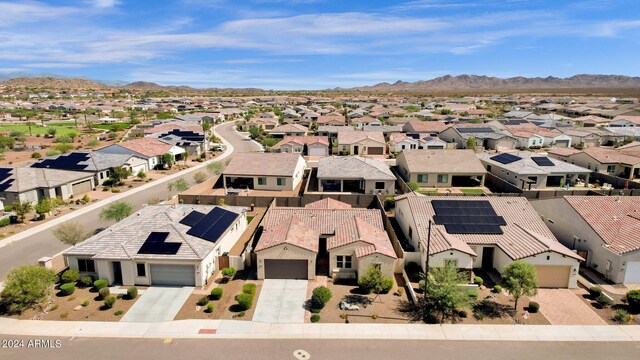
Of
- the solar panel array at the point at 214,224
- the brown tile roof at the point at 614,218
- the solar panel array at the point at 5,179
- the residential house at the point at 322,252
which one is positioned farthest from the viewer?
the solar panel array at the point at 5,179

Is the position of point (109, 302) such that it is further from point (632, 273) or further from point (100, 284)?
point (632, 273)

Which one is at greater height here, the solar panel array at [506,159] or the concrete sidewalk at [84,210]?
the solar panel array at [506,159]

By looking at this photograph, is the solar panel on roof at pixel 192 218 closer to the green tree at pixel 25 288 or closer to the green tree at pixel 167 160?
the green tree at pixel 25 288

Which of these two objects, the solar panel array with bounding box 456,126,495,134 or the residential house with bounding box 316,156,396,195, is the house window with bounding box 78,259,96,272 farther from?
the solar panel array with bounding box 456,126,495,134

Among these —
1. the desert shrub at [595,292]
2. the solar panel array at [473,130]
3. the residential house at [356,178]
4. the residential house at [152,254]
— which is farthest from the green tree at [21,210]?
the solar panel array at [473,130]

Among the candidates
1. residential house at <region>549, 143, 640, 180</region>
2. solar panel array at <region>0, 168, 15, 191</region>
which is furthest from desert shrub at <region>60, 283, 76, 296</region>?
residential house at <region>549, 143, 640, 180</region>
